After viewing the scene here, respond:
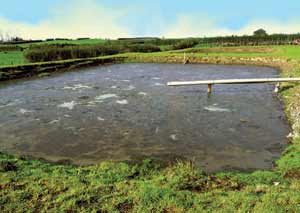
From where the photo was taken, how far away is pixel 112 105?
15297mm

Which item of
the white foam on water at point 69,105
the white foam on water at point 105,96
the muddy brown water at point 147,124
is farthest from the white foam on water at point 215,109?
the white foam on water at point 69,105

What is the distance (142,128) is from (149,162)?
3.43 meters

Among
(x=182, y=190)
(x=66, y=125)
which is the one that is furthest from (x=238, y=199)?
(x=66, y=125)

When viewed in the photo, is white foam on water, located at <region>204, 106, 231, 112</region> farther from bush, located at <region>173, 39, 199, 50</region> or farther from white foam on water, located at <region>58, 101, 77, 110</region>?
bush, located at <region>173, 39, 199, 50</region>

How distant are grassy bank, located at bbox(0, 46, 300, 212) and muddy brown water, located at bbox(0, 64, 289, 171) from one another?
124 centimetres

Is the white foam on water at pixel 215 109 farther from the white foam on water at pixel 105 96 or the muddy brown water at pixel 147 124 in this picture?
the white foam on water at pixel 105 96

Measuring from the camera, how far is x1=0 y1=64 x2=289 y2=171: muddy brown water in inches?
342

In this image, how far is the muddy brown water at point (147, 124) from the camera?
8.70 m

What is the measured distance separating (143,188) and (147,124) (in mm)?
6157

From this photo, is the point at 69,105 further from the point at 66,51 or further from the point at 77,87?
the point at 66,51

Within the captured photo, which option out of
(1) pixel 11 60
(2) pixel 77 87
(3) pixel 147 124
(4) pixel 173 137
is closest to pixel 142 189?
(4) pixel 173 137

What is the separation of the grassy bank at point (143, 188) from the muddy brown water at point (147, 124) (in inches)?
48.7

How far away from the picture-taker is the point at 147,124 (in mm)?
11742

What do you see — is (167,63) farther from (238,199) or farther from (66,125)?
(238,199)
